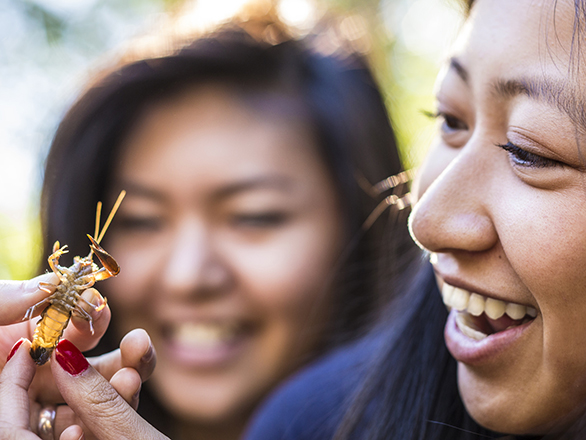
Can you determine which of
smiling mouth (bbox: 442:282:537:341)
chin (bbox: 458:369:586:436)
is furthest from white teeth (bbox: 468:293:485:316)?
chin (bbox: 458:369:586:436)

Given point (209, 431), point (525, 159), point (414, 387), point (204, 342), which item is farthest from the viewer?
point (209, 431)

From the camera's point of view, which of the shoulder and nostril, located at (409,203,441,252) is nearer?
nostril, located at (409,203,441,252)

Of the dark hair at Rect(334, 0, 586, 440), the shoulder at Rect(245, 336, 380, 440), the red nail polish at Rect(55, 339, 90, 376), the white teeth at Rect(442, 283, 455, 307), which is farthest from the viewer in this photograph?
the shoulder at Rect(245, 336, 380, 440)

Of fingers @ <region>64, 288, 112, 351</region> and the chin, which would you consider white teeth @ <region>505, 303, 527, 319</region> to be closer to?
the chin

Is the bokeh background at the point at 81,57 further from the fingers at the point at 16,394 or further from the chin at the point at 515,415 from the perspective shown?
the fingers at the point at 16,394

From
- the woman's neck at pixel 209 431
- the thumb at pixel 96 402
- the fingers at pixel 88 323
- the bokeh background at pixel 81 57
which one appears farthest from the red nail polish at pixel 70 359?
the woman's neck at pixel 209 431

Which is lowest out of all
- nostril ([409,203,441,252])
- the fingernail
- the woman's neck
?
the woman's neck

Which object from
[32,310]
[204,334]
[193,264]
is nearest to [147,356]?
[32,310]

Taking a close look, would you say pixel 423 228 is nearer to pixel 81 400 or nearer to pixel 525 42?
pixel 525 42
